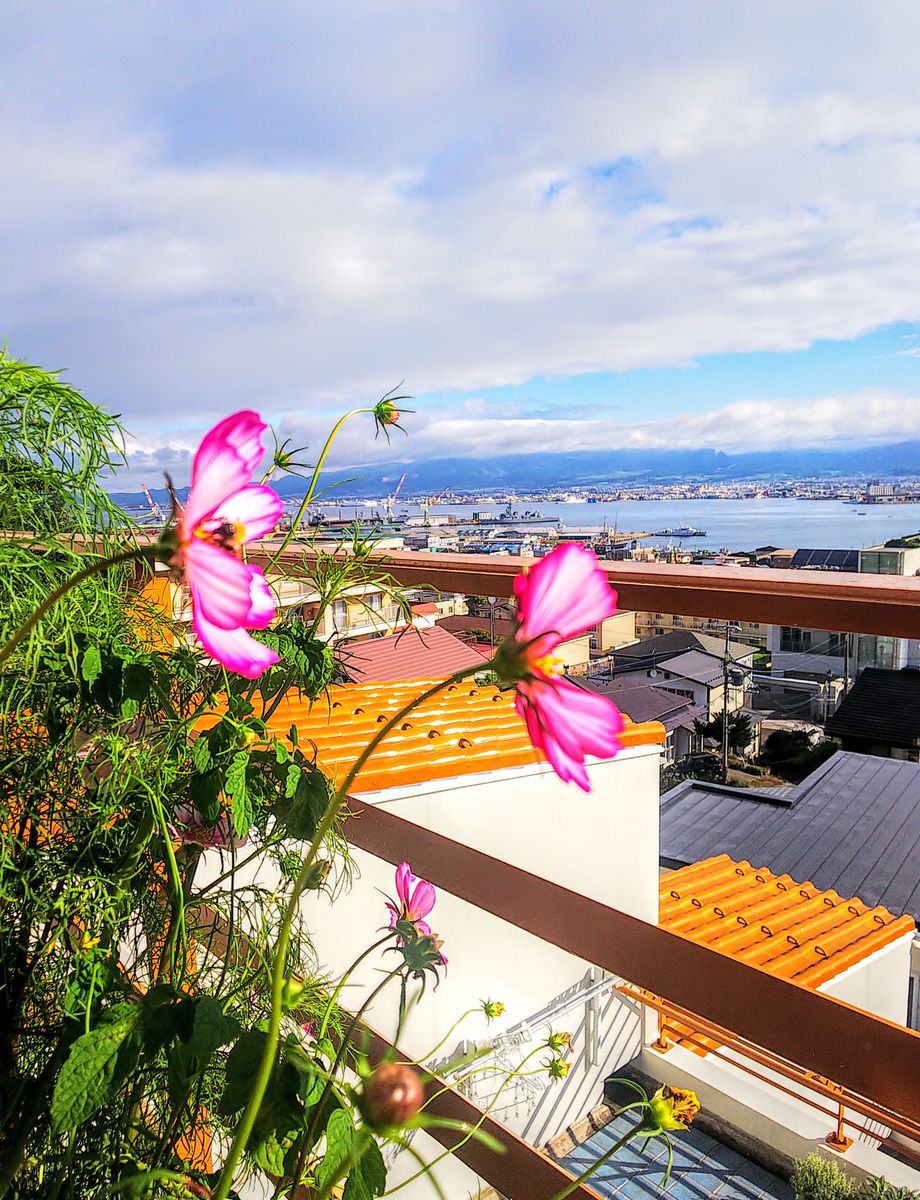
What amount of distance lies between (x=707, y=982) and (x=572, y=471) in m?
15.5

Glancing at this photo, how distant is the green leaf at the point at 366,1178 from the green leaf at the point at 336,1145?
0.01m

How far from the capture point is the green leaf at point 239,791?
0.62 metres

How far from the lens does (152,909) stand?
2.37 feet

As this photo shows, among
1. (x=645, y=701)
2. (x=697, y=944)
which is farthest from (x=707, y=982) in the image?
(x=645, y=701)

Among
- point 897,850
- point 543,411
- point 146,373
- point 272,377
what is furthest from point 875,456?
point 543,411

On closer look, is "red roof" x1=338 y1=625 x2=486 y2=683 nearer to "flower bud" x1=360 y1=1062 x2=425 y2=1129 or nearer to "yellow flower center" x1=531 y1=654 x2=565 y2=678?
"flower bud" x1=360 y1=1062 x2=425 y2=1129

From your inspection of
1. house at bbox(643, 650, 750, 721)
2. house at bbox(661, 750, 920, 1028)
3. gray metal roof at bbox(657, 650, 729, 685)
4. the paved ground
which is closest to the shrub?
the paved ground

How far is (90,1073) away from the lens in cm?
52

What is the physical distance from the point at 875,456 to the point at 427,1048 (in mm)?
25457

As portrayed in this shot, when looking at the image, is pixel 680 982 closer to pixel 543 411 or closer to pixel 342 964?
pixel 342 964

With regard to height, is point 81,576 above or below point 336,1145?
above

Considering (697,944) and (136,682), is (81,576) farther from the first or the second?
(697,944)

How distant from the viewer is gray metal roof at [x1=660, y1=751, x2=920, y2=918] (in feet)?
23.0

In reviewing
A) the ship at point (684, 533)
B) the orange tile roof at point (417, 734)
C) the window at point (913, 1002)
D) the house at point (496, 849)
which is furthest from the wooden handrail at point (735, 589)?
the window at point (913, 1002)
